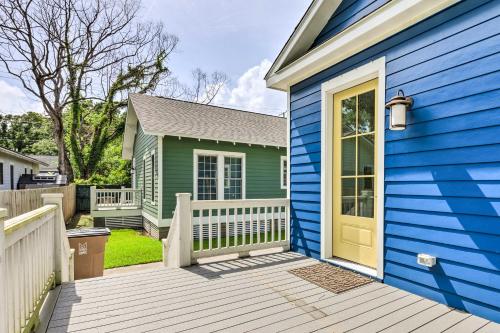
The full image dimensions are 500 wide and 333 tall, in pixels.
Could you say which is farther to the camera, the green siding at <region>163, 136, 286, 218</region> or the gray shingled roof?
the gray shingled roof

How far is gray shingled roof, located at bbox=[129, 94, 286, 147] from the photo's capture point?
7.99m

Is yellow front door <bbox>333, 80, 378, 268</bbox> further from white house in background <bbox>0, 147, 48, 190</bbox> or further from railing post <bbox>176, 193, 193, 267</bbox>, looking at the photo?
white house in background <bbox>0, 147, 48, 190</bbox>

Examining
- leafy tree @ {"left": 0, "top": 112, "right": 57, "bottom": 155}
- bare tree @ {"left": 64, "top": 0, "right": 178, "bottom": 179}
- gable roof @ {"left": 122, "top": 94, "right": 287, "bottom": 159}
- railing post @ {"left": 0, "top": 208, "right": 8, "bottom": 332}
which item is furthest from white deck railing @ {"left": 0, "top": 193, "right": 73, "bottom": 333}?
leafy tree @ {"left": 0, "top": 112, "right": 57, "bottom": 155}

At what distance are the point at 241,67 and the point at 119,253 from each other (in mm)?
13307

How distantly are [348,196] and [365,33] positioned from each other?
6.47 feet

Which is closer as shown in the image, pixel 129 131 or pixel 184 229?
pixel 184 229

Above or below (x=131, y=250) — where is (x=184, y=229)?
A: above

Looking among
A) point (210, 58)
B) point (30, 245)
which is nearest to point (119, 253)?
point (30, 245)

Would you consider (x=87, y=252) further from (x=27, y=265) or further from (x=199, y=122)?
(x=199, y=122)

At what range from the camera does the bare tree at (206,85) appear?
23141mm

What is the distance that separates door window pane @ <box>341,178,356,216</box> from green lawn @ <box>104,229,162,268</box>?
4.36m

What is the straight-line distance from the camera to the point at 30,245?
2.11m

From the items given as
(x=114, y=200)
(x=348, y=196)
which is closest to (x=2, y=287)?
(x=348, y=196)

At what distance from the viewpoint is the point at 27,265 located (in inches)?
78.2
